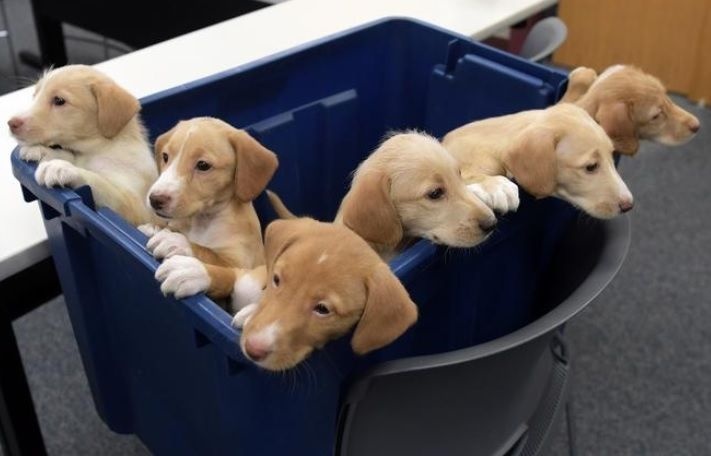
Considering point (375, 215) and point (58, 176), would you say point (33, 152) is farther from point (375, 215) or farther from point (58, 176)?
point (375, 215)

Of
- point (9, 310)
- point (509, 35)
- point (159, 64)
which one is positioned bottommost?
point (509, 35)

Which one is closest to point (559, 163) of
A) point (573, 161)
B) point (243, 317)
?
point (573, 161)

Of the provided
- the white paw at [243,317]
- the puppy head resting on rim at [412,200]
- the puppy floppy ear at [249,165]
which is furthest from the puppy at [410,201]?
the white paw at [243,317]

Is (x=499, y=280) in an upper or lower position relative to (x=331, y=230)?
lower

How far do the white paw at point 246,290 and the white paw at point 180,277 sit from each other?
3.9 inches

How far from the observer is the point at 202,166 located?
952 mm

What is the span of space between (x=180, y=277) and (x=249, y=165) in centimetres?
29

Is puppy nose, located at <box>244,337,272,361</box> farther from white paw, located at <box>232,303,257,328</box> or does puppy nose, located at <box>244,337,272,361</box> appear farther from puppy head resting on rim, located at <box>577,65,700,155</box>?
puppy head resting on rim, located at <box>577,65,700,155</box>

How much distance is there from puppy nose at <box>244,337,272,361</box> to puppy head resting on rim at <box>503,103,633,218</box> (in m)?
0.46

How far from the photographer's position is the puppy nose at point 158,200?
0.92m

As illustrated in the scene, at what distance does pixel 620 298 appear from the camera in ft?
6.48

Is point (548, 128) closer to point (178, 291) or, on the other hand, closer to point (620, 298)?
point (178, 291)

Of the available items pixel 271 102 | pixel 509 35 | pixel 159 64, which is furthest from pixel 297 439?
pixel 509 35

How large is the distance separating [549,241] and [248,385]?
1.70 feet
